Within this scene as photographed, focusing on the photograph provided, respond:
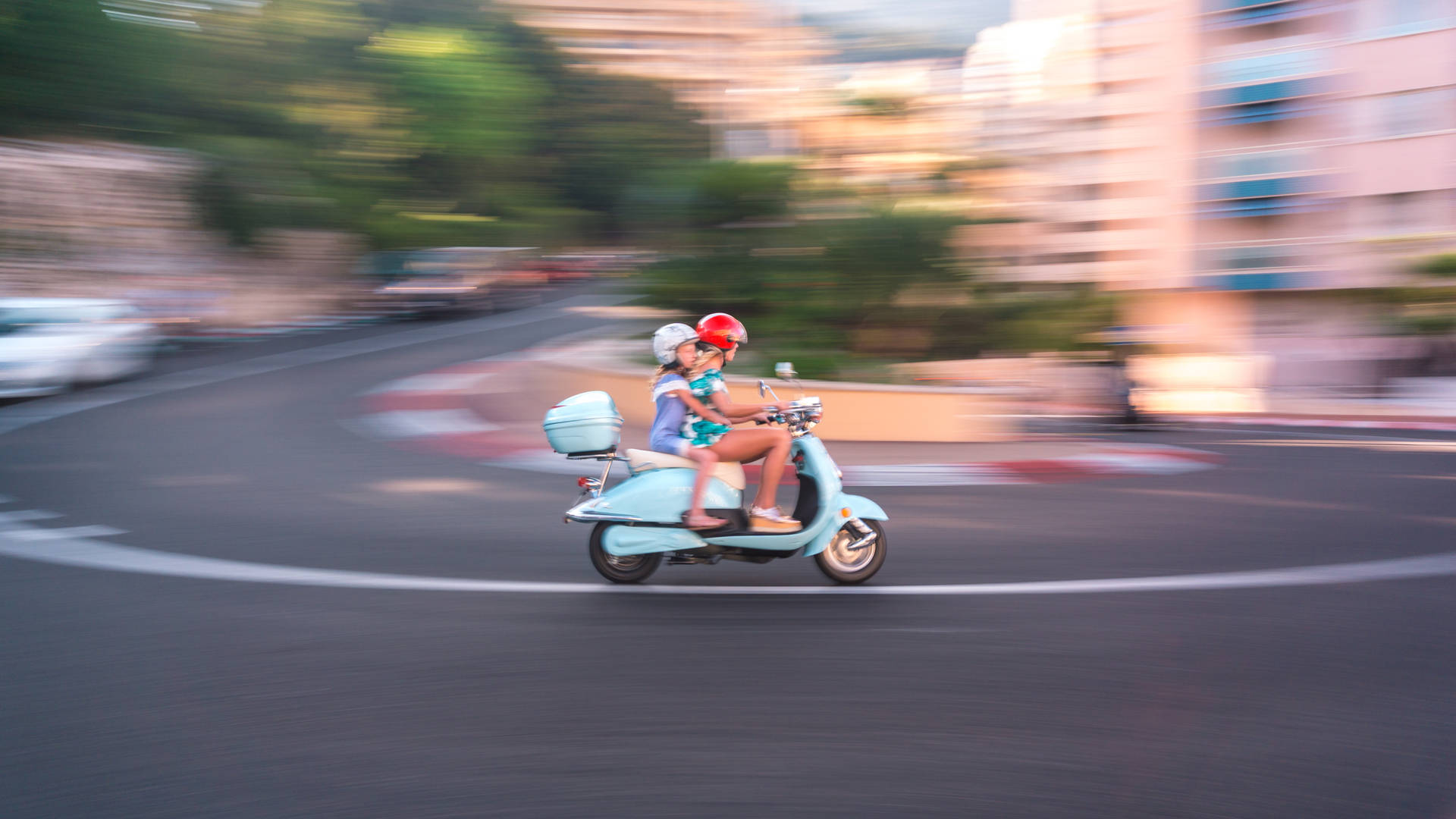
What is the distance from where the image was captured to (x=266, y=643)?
520 centimetres

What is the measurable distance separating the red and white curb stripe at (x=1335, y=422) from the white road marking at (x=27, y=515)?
13727 mm

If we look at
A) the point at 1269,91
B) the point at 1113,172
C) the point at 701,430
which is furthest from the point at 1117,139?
the point at 701,430

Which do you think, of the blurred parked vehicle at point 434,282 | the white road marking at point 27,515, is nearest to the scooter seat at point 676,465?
the white road marking at point 27,515

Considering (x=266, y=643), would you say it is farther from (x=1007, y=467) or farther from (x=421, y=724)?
(x=1007, y=467)

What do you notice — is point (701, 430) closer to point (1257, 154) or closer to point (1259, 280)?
point (1259, 280)

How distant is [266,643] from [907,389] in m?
8.36

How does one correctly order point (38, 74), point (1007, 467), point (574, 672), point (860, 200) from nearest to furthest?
point (574, 672), point (1007, 467), point (860, 200), point (38, 74)

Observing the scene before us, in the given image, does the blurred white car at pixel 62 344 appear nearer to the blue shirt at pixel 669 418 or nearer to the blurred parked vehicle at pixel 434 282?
the blue shirt at pixel 669 418

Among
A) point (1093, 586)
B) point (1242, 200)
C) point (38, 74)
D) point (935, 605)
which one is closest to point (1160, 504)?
point (1093, 586)

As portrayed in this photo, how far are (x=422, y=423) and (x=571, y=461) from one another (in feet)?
9.91

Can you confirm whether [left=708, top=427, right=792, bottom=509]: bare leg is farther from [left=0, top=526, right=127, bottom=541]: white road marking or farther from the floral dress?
[left=0, top=526, right=127, bottom=541]: white road marking

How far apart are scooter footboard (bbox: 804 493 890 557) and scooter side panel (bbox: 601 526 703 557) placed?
59 centimetres

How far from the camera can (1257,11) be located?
3111 centimetres

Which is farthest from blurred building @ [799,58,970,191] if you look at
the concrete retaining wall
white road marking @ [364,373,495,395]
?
white road marking @ [364,373,495,395]
